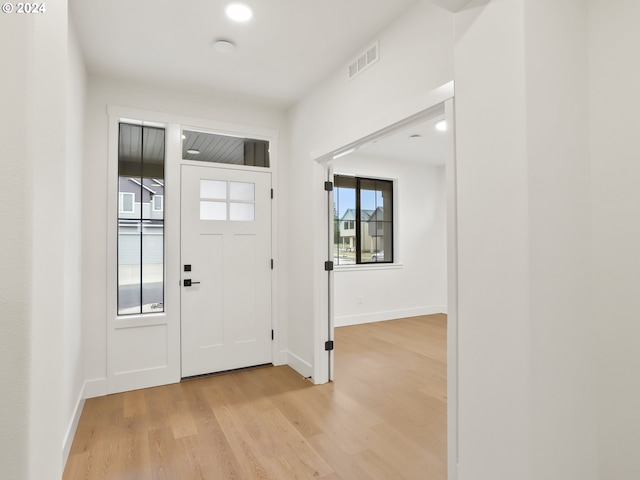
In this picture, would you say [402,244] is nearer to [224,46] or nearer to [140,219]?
[140,219]

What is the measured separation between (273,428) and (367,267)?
3.60 metres

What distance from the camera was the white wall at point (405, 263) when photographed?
569 centimetres

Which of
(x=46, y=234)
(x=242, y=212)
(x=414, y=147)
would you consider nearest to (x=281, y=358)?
(x=242, y=212)

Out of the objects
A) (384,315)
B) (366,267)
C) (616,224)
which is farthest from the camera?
(384,315)

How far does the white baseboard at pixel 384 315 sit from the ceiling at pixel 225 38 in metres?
3.59

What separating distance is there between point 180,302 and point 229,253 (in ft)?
2.19

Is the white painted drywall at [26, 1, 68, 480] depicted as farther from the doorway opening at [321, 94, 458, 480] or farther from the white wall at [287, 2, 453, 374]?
the doorway opening at [321, 94, 458, 480]

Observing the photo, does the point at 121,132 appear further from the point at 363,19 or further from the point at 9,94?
the point at 9,94

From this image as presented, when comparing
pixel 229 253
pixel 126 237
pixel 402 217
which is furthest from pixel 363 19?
pixel 402 217

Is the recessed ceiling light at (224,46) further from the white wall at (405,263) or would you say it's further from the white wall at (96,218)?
the white wall at (405,263)

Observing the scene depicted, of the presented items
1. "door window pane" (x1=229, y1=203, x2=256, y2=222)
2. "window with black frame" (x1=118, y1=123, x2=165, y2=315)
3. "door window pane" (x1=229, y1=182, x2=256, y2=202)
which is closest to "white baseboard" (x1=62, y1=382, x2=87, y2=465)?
"window with black frame" (x1=118, y1=123, x2=165, y2=315)

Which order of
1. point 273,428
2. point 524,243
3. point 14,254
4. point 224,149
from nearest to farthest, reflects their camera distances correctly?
1. point 14,254
2. point 524,243
3. point 273,428
4. point 224,149

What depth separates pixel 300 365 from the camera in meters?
3.57

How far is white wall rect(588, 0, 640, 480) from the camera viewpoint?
1261 millimetres
